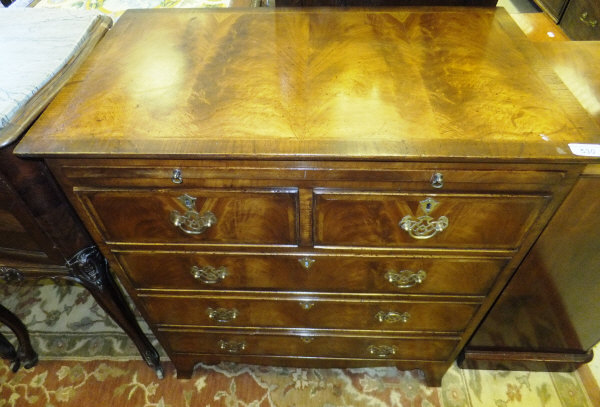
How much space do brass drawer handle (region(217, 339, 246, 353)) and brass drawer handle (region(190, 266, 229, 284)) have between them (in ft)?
1.09

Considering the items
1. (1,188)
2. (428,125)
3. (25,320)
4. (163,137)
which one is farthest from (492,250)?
(25,320)

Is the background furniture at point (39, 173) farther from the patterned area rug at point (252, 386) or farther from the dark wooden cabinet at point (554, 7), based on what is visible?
the dark wooden cabinet at point (554, 7)

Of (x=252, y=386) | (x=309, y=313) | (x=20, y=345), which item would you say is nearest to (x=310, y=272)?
(x=309, y=313)

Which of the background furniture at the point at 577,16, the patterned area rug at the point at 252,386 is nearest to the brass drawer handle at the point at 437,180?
the patterned area rug at the point at 252,386

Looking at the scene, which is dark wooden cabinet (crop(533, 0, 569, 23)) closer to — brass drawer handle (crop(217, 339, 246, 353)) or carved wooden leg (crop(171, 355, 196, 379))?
brass drawer handle (crop(217, 339, 246, 353))

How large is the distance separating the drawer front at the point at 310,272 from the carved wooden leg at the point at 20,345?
678 mm

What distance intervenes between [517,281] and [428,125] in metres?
0.64

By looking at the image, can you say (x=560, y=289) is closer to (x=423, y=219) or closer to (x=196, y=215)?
(x=423, y=219)

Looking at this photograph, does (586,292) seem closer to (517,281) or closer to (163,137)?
(517,281)

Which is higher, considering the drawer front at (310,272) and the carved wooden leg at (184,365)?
the drawer front at (310,272)

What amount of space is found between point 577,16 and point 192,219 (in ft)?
9.50

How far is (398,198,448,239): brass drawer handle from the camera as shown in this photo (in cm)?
76

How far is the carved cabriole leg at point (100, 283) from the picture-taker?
0.94m

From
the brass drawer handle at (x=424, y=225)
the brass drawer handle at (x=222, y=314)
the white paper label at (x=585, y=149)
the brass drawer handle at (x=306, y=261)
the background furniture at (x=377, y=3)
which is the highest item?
the background furniture at (x=377, y=3)
